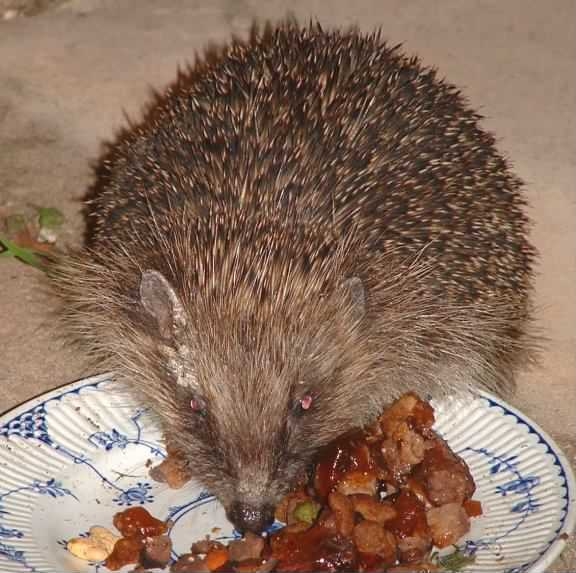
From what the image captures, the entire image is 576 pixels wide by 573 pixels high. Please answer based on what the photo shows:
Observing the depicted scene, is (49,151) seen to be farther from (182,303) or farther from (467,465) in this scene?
(467,465)

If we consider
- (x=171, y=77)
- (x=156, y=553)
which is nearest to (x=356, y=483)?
(x=156, y=553)

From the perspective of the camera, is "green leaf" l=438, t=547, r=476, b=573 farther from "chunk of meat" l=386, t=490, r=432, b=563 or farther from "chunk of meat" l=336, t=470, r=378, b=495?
"chunk of meat" l=336, t=470, r=378, b=495

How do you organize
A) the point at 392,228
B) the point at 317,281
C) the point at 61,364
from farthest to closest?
the point at 61,364
the point at 392,228
the point at 317,281

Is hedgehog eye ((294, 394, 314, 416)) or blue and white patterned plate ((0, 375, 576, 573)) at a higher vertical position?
hedgehog eye ((294, 394, 314, 416))

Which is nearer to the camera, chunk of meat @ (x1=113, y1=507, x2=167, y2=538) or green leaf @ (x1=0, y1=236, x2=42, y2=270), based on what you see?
chunk of meat @ (x1=113, y1=507, x2=167, y2=538)

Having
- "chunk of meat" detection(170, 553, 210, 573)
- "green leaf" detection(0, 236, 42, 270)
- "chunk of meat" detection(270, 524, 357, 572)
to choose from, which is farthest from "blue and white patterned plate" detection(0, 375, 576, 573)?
"green leaf" detection(0, 236, 42, 270)

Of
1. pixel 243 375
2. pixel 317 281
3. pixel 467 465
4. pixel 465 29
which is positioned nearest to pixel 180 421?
pixel 243 375
